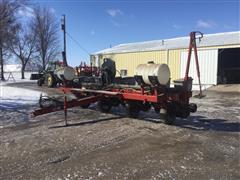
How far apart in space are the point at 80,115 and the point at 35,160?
15.4ft

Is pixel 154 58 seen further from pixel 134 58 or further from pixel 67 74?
pixel 67 74

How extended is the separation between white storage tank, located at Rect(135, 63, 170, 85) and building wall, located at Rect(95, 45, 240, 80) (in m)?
16.0

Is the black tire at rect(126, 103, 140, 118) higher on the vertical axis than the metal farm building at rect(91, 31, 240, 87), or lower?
lower

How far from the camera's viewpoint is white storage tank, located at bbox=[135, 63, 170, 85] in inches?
324

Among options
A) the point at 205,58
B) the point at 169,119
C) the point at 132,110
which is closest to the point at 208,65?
the point at 205,58

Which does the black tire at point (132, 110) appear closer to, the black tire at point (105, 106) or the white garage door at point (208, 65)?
the black tire at point (105, 106)

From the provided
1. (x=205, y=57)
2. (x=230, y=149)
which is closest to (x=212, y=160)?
(x=230, y=149)

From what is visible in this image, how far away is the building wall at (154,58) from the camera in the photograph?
85.8 ft

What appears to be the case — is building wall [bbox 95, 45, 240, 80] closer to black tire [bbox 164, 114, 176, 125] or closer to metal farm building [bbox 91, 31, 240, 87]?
metal farm building [bbox 91, 31, 240, 87]

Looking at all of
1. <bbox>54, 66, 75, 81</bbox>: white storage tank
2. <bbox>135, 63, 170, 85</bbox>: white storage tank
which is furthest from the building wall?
<bbox>135, 63, 170, 85</bbox>: white storage tank

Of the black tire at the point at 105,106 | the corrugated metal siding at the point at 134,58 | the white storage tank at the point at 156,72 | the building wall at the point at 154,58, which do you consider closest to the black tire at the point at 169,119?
the white storage tank at the point at 156,72

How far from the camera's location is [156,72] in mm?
8203

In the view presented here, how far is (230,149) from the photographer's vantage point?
6609 mm

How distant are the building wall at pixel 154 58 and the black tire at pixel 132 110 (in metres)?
15.1
